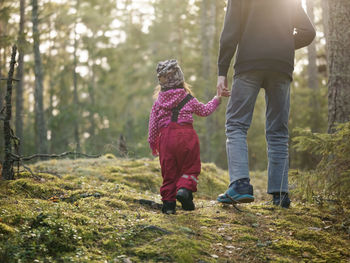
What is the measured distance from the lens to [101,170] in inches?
252

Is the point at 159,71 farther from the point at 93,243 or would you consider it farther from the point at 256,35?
the point at 93,243

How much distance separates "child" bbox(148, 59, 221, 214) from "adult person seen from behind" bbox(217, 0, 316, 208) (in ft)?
1.31

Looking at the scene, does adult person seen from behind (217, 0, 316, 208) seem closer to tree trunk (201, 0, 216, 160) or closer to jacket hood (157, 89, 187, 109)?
jacket hood (157, 89, 187, 109)

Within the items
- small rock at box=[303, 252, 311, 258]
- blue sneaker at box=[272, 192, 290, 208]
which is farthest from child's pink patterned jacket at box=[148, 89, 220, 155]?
small rock at box=[303, 252, 311, 258]

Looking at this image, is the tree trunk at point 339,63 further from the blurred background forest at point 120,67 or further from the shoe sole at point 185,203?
the blurred background forest at point 120,67

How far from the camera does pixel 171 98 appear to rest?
4281mm

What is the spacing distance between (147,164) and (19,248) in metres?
5.00

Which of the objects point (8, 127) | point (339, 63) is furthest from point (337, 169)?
point (8, 127)

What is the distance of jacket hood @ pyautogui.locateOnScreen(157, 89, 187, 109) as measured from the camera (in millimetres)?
4261

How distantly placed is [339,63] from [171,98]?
2.87m

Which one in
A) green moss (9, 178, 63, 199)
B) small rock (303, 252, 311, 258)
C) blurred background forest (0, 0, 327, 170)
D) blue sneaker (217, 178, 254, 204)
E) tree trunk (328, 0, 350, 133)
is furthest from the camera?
blurred background forest (0, 0, 327, 170)

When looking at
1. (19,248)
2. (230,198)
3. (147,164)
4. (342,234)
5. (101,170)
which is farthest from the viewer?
(147,164)

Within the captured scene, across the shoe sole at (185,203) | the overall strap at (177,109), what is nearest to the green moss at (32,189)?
the shoe sole at (185,203)

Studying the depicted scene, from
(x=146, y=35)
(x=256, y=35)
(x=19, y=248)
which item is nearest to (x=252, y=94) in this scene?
(x=256, y=35)
